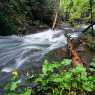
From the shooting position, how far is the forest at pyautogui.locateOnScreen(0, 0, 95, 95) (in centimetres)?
397

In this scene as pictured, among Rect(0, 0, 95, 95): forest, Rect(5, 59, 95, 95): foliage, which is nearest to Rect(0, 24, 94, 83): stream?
Rect(0, 0, 95, 95): forest

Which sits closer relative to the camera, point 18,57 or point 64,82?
point 64,82

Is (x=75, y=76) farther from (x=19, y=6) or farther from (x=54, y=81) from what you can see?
(x=19, y=6)

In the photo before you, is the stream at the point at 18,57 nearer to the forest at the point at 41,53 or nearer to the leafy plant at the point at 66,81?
the forest at the point at 41,53

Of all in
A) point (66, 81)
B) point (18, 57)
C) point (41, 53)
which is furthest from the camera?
point (41, 53)

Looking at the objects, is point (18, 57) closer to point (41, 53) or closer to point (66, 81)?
point (41, 53)

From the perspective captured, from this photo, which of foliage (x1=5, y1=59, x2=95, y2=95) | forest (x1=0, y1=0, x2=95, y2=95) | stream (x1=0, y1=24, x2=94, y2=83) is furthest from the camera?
stream (x1=0, y1=24, x2=94, y2=83)

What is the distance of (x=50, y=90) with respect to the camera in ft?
13.7

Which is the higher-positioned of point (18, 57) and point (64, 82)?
point (64, 82)

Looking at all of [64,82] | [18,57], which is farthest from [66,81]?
[18,57]

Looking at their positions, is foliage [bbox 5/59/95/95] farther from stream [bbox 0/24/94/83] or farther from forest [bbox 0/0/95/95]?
stream [bbox 0/24/94/83]

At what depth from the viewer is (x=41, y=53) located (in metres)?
10.8

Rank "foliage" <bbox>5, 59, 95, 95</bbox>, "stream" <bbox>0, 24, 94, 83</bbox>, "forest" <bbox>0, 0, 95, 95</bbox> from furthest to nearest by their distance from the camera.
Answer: "stream" <bbox>0, 24, 94, 83</bbox> → "forest" <bbox>0, 0, 95, 95</bbox> → "foliage" <bbox>5, 59, 95, 95</bbox>

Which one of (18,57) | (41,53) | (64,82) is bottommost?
(41,53)
